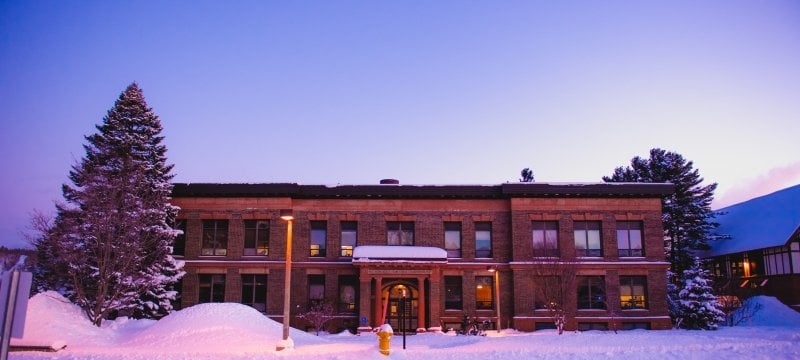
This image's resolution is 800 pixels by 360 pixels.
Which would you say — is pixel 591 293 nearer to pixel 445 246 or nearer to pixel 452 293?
pixel 452 293

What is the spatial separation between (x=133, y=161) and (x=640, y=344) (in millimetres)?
26256

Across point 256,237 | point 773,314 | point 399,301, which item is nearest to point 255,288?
point 256,237

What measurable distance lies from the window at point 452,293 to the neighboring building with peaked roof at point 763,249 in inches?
750

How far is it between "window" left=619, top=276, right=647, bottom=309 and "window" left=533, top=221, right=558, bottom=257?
4.47 m

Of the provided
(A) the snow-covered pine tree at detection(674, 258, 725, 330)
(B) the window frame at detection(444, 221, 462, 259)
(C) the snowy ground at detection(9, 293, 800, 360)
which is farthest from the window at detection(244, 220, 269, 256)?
(A) the snow-covered pine tree at detection(674, 258, 725, 330)

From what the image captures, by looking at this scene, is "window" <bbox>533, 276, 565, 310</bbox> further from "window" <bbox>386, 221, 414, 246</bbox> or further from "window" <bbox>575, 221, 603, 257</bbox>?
"window" <bbox>386, 221, 414, 246</bbox>

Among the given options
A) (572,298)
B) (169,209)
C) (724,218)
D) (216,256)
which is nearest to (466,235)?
(572,298)

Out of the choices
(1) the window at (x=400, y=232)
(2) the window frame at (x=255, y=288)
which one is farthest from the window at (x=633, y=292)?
(2) the window frame at (x=255, y=288)

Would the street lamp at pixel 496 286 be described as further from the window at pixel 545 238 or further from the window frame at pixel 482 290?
the window at pixel 545 238

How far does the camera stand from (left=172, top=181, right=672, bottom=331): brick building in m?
36.8

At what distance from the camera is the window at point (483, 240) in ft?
125

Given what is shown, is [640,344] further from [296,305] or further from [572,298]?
[296,305]

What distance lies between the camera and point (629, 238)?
125 ft

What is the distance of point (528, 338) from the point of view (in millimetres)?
25484
